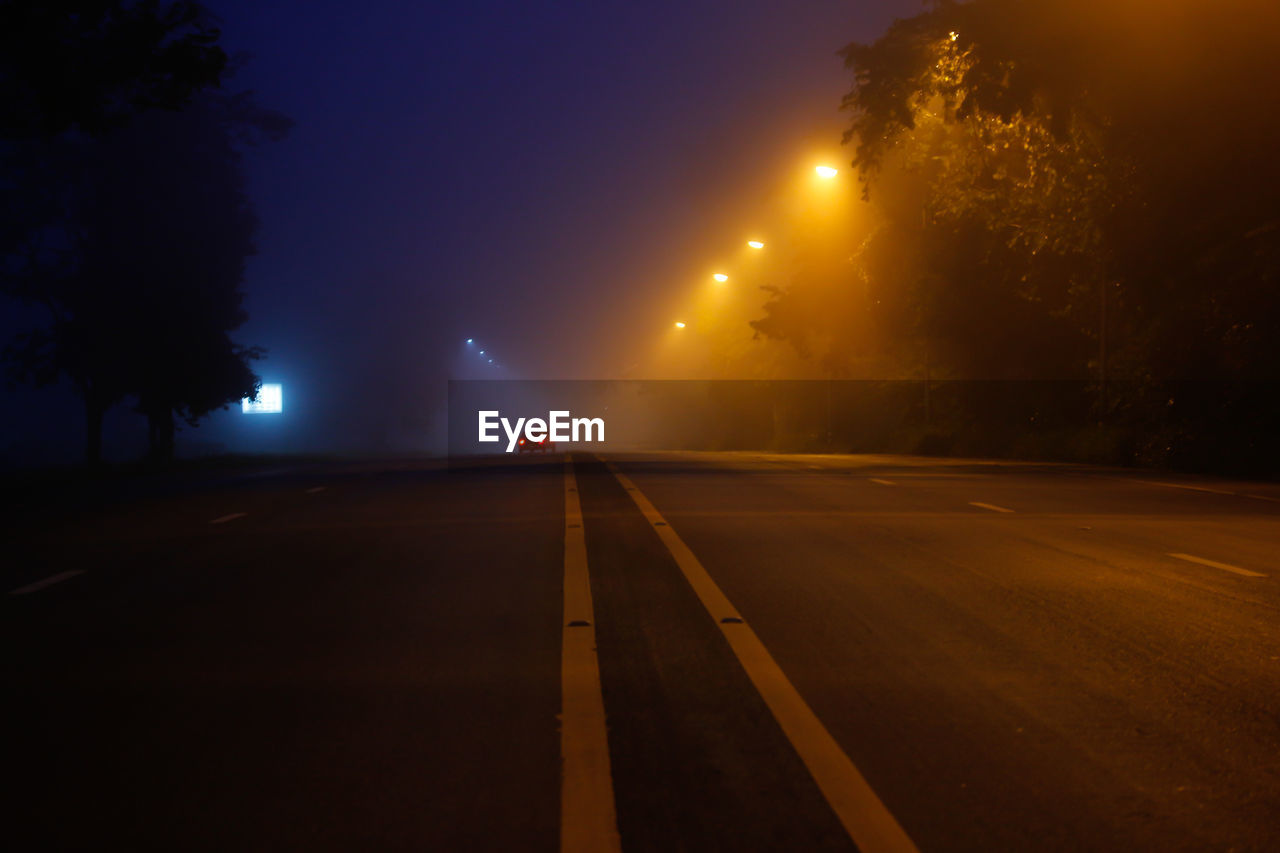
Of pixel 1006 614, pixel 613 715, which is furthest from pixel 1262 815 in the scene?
pixel 1006 614

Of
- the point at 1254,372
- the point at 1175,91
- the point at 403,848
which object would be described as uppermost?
the point at 1175,91

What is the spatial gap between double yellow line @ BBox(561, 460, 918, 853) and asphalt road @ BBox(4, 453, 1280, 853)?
0.9 inches

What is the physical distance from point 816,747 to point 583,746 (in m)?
0.98

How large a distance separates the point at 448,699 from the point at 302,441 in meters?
98.2

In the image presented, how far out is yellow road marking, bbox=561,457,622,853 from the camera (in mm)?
4754

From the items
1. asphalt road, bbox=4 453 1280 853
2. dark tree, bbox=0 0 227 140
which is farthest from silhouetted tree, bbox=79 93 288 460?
asphalt road, bbox=4 453 1280 853

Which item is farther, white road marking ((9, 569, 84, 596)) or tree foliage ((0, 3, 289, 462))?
tree foliage ((0, 3, 289, 462))

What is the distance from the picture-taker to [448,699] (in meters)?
6.75

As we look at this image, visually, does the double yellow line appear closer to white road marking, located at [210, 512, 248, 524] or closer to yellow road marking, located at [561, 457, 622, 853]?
yellow road marking, located at [561, 457, 622, 853]

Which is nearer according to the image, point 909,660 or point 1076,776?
point 1076,776

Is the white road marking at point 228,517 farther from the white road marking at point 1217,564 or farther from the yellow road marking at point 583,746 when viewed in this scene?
the white road marking at point 1217,564

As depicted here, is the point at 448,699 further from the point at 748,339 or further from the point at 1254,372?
the point at 748,339

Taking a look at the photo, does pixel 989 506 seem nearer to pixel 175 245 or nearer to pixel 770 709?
pixel 770 709

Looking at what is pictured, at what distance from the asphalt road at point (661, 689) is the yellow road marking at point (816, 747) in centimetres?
2
